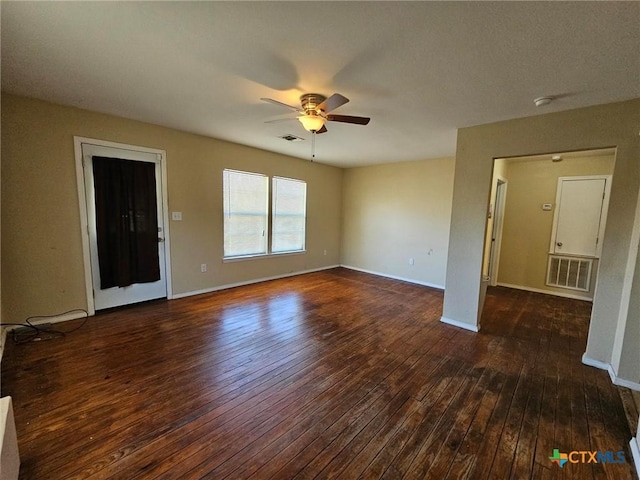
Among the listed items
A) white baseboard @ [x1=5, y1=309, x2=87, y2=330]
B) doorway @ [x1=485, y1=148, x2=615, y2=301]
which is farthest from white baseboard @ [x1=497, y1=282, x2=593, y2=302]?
white baseboard @ [x1=5, y1=309, x2=87, y2=330]

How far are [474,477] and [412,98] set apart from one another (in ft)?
9.38

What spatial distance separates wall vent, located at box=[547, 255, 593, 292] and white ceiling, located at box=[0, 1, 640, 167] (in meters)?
3.32

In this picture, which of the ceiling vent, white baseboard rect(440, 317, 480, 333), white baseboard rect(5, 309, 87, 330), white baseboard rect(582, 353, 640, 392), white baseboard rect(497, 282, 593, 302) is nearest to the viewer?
white baseboard rect(582, 353, 640, 392)

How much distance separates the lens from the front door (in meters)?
3.31

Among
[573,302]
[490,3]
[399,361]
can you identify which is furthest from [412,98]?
[573,302]

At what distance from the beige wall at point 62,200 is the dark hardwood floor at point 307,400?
57 centimetres

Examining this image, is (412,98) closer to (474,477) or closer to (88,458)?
(474,477)

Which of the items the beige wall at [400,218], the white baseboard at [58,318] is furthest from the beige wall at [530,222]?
the white baseboard at [58,318]

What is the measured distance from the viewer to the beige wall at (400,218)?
516 cm

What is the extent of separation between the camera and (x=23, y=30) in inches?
67.6

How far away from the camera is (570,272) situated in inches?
184

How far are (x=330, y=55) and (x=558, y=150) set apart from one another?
2480 millimetres

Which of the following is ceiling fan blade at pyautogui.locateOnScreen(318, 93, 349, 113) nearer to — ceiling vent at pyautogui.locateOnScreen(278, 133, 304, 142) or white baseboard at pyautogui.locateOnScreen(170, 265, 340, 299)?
ceiling vent at pyautogui.locateOnScreen(278, 133, 304, 142)

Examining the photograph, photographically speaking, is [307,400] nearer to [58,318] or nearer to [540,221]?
[58,318]
